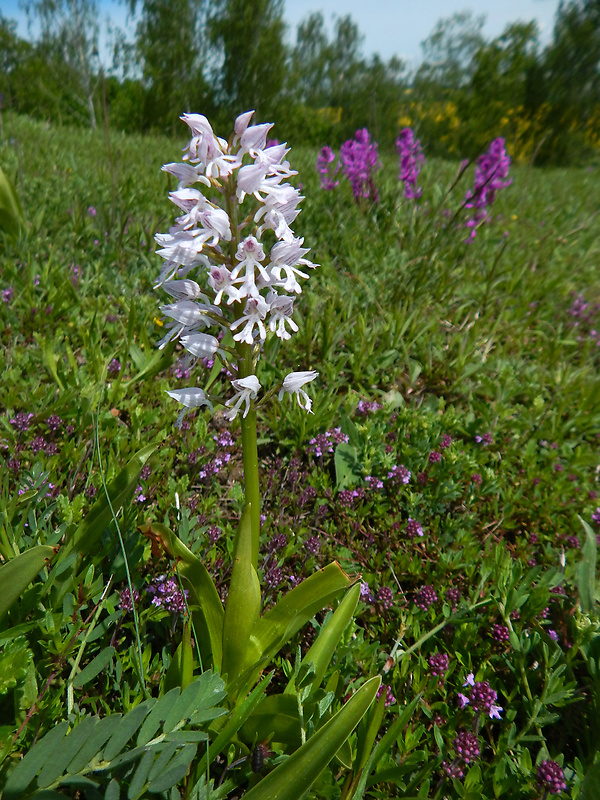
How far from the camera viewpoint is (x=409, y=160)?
445 cm

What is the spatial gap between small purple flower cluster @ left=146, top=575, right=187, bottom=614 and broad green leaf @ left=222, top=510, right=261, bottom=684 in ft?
0.80

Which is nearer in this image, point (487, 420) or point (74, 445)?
point (74, 445)

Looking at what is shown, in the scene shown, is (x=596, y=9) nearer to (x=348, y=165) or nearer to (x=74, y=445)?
(x=348, y=165)

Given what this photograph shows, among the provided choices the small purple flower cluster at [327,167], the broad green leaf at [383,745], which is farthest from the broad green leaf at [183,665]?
the small purple flower cluster at [327,167]

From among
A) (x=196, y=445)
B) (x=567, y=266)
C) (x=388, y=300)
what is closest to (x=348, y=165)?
(x=388, y=300)

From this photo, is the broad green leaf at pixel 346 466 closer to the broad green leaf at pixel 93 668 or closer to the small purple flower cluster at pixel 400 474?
the small purple flower cluster at pixel 400 474

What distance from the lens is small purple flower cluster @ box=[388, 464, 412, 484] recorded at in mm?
2112

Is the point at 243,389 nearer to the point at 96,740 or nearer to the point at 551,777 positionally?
the point at 96,740

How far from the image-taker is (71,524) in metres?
1.51

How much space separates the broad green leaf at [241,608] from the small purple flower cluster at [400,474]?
41.9 inches

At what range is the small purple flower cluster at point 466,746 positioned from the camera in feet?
4.19

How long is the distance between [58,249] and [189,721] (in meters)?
3.34

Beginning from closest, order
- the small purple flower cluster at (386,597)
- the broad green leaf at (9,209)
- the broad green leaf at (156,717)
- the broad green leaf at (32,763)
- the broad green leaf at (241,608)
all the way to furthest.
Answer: the broad green leaf at (32,763), the broad green leaf at (156,717), the broad green leaf at (241,608), the small purple flower cluster at (386,597), the broad green leaf at (9,209)

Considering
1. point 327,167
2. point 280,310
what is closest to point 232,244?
point 280,310
